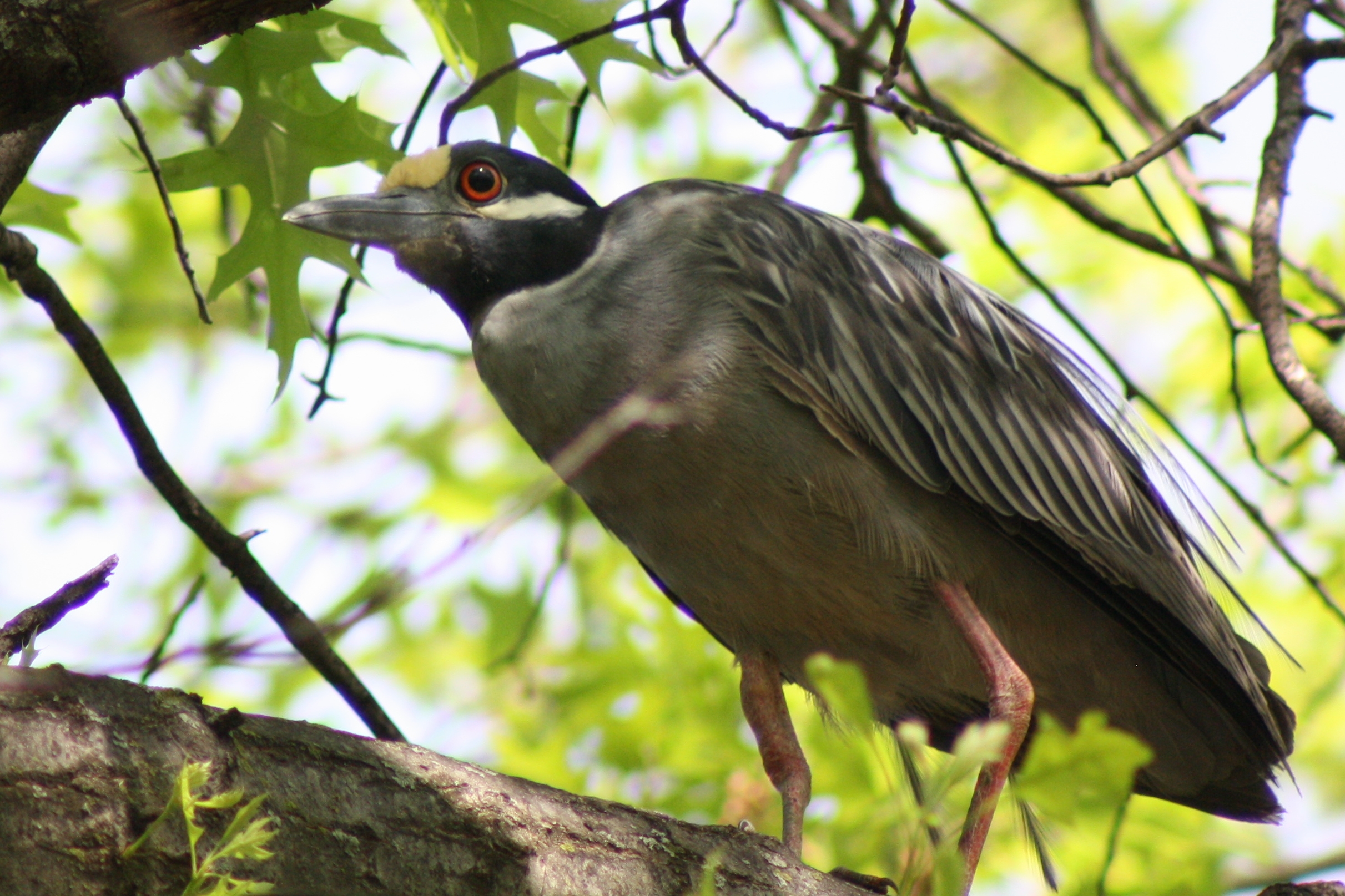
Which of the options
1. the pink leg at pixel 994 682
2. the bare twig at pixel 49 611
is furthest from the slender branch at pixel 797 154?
the bare twig at pixel 49 611

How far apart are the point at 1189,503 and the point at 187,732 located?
11.2 feet

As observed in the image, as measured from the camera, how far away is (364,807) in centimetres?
208

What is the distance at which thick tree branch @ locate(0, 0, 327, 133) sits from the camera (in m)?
2.01

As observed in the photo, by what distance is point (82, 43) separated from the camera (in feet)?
6.72

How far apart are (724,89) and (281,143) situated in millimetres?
1172

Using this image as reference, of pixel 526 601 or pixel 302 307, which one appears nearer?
pixel 302 307

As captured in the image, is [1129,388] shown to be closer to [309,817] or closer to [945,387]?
[945,387]

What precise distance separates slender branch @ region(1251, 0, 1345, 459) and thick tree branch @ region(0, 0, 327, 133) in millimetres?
2543

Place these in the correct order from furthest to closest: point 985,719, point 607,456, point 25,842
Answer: point 985,719 → point 607,456 → point 25,842

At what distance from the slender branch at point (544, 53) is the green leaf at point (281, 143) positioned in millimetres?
185

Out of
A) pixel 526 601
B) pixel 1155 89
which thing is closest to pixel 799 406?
pixel 526 601

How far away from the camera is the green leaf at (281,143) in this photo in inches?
122

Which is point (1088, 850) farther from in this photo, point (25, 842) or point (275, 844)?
point (25, 842)

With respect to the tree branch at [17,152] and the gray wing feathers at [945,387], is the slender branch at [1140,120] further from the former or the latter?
the tree branch at [17,152]
